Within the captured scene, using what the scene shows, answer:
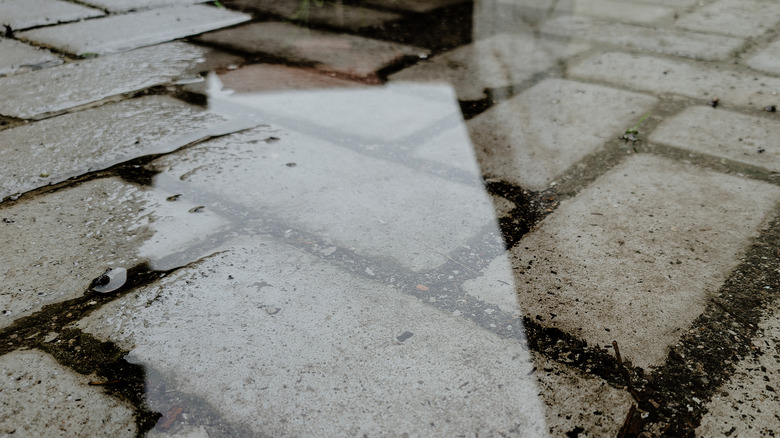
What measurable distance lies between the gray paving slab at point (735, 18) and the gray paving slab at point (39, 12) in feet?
8.83

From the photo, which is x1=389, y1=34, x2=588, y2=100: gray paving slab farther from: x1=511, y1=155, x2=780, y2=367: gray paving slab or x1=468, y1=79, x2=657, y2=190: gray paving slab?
x1=511, y1=155, x2=780, y2=367: gray paving slab

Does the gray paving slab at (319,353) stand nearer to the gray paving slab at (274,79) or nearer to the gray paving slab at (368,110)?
the gray paving slab at (368,110)

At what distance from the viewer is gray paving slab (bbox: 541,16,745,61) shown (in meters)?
2.33

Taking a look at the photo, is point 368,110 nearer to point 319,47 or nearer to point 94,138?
point 319,47

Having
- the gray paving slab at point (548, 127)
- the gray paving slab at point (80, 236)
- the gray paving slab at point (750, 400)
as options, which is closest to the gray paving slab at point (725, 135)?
the gray paving slab at point (548, 127)

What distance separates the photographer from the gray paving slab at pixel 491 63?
2053mm

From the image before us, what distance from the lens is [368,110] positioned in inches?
72.0

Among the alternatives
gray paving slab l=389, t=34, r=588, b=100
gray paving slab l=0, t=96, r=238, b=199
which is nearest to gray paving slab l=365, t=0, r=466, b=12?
gray paving slab l=389, t=34, r=588, b=100

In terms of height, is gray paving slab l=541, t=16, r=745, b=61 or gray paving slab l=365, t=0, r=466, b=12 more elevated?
gray paving slab l=365, t=0, r=466, b=12

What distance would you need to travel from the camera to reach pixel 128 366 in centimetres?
93

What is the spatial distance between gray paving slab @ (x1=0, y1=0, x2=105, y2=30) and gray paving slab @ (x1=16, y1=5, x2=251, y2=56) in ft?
0.33

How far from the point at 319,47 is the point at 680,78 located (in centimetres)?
134

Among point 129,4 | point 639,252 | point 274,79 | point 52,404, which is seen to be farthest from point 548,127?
point 129,4

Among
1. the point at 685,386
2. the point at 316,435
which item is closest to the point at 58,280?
the point at 316,435
